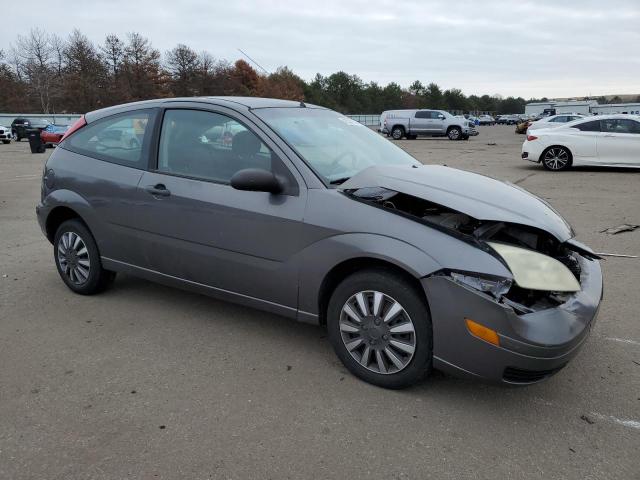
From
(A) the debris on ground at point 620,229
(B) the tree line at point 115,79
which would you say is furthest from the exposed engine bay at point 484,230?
(B) the tree line at point 115,79

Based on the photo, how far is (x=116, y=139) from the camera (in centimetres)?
438

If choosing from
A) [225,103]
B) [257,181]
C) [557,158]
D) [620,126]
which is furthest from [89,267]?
[620,126]

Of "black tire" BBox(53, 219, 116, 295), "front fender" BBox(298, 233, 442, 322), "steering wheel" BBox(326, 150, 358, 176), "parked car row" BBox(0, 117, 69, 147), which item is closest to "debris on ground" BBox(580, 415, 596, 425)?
"front fender" BBox(298, 233, 442, 322)

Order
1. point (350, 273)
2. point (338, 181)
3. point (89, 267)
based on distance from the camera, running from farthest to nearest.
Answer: point (89, 267), point (338, 181), point (350, 273)

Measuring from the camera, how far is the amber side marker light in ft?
8.64

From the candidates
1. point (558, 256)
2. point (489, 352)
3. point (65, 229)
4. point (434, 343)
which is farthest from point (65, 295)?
point (558, 256)

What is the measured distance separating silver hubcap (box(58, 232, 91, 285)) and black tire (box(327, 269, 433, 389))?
247cm

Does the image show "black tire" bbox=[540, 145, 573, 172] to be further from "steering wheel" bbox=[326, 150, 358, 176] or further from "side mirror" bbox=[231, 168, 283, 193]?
"side mirror" bbox=[231, 168, 283, 193]

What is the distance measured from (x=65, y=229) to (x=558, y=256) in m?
3.94

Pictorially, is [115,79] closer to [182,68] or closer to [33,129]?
[182,68]

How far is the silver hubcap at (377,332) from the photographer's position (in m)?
2.96

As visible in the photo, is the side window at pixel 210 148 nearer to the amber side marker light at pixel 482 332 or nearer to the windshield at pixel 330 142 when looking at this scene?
the windshield at pixel 330 142

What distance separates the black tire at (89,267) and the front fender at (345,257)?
211 centimetres

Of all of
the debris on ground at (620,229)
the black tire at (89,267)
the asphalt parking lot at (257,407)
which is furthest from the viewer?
the debris on ground at (620,229)
